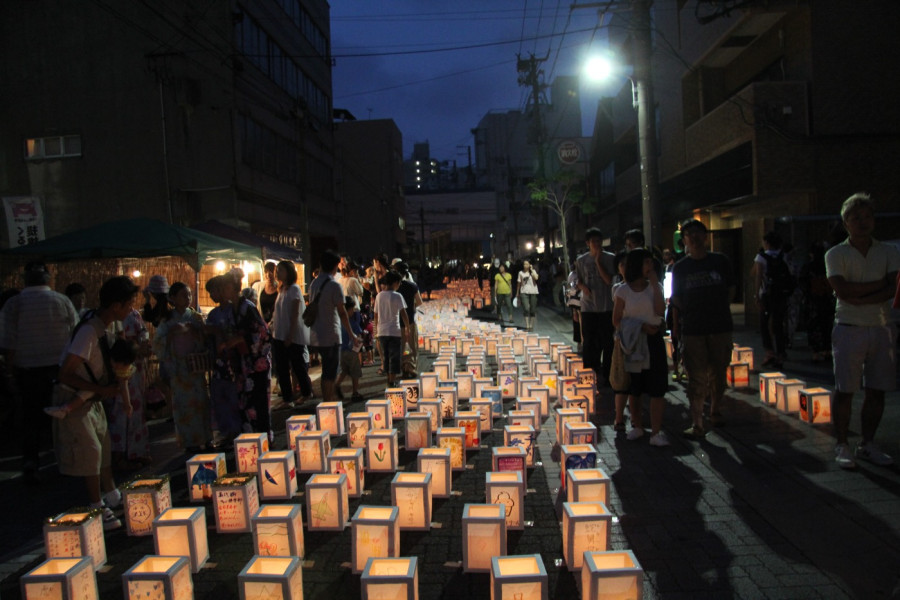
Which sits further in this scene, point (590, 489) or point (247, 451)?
point (247, 451)

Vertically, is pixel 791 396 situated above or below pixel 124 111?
below

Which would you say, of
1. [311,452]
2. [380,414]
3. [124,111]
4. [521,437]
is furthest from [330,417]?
[124,111]

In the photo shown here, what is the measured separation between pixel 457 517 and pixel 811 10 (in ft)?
48.0

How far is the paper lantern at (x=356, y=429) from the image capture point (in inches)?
249

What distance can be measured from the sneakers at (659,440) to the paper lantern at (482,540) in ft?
8.99

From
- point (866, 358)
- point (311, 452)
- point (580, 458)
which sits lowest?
point (311, 452)

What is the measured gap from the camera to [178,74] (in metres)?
22.5

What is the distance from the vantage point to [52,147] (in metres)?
23.7

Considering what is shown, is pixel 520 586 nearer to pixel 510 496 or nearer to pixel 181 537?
pixel 510 496

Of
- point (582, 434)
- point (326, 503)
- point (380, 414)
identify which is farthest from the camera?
point (380, 414)

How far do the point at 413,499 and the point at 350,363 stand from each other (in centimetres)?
476

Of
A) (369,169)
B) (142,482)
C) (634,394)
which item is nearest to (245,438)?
(142,482)

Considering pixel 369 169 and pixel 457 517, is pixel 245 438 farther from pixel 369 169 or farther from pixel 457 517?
pixel 369 169

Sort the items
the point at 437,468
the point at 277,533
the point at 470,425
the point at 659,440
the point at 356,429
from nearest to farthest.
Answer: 1. the point at 277,533
2. the point at 437,468
3. the point at 659,440
4. the point at 470,425
5. the point at 356,429
